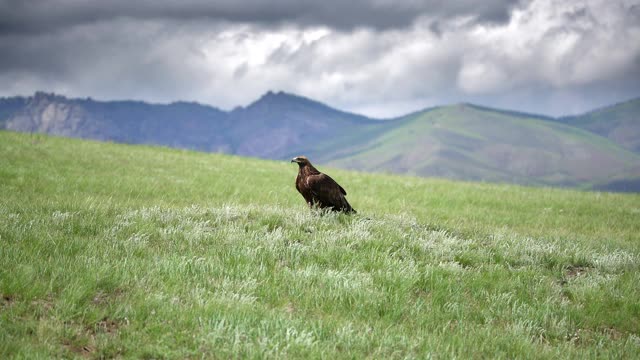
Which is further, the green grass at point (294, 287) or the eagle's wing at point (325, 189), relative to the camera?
the eagle's wing at point (325, 189)

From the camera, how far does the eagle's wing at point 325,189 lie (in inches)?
476

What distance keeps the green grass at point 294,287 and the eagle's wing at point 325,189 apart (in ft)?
1.36

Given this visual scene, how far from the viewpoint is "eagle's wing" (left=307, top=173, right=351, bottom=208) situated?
39.7 ft

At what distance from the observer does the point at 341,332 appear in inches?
252

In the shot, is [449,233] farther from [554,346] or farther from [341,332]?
[341,332]

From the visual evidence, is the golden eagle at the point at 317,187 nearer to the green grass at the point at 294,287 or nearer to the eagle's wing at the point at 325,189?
the eagle's wing at the point at 325,189

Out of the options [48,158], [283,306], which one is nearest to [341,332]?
[283,306]

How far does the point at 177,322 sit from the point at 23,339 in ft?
5.14

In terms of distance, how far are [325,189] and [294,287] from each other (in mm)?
4743

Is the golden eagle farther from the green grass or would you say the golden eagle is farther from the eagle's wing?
the green grass

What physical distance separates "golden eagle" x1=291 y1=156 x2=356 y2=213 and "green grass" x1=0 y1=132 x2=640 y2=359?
42 centimetres

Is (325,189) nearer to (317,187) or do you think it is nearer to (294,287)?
(317,187)

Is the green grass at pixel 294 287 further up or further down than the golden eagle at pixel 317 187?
further down

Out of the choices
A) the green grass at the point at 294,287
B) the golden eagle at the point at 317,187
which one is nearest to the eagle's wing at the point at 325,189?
the golden eagle at the point at 317,187
